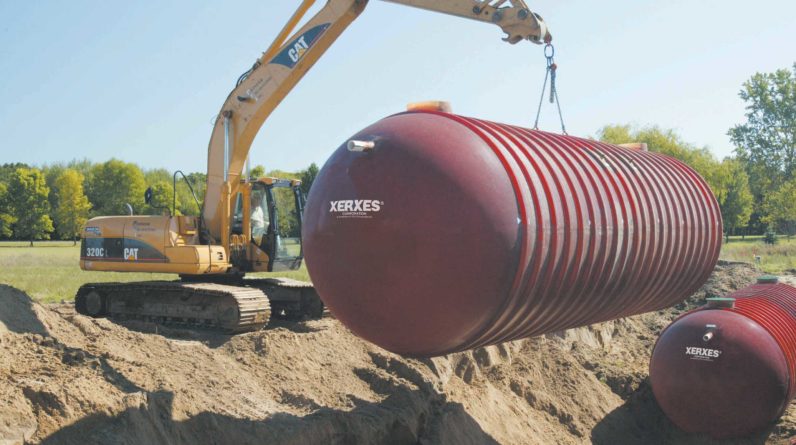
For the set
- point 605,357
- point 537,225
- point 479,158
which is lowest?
point 605,357

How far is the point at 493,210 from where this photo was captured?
581cm

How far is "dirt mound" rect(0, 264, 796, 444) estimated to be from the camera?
7172 millimetres

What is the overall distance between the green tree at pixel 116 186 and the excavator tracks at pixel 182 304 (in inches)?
1979

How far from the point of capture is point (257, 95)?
1310 cm

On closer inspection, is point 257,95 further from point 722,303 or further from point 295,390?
point 722,303

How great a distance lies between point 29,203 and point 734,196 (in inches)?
2136

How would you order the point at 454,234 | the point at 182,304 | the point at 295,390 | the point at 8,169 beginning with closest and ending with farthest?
the point at 454,234 → the point at 295,390 → the point at 182,304 → the point at 8,169

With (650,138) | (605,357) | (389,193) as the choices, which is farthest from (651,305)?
(650,138)

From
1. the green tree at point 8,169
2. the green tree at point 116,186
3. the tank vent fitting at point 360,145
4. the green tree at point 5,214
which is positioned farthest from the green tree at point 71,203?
the tank vent fitting at point 360,145

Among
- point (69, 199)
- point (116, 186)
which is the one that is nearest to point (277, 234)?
point (69, 199)

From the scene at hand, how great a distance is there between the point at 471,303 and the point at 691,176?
19.0ft

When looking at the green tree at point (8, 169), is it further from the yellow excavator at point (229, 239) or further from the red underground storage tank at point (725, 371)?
the red underground storage tank at point (725, 371)

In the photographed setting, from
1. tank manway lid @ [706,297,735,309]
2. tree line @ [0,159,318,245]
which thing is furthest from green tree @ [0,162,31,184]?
tank manway lid @ [706,297,735,309]

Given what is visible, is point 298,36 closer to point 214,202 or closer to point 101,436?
point 214,202
